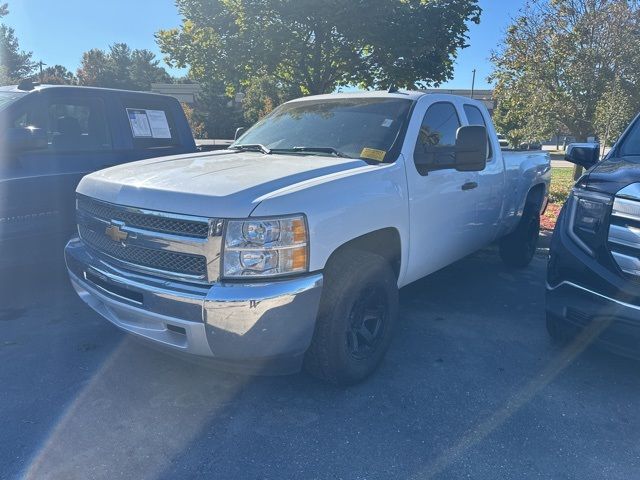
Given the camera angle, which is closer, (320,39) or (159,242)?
(159,242)

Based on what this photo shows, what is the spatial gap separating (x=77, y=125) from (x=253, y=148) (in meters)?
2.02

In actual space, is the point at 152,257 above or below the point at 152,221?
below

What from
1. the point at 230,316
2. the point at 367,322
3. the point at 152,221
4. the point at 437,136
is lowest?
the point at 367,322

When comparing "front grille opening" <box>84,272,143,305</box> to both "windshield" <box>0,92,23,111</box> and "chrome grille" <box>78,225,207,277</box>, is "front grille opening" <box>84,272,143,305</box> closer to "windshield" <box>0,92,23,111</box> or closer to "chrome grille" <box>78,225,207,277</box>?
"chrome grille" <box>78,225,207,277</box>

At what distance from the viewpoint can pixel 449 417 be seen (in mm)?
2965

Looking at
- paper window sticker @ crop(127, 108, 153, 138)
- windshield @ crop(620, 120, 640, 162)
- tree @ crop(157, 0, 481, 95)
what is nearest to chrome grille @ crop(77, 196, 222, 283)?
paper window sticker @ crop(127, 108, 153, 138)

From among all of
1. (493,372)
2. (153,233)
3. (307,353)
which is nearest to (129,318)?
(153,233)

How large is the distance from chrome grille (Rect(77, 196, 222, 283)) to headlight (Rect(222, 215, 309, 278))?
0.07 metres

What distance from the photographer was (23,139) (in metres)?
4.19

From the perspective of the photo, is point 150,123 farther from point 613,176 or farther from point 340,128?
point 613,176

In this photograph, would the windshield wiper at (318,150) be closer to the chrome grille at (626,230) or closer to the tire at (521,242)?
the chrome grille at (626,230)

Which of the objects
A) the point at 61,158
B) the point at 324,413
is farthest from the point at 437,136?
the point at 61,158

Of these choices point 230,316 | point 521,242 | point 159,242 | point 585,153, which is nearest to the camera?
point 230,316

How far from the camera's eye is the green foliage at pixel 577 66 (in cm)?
1028
